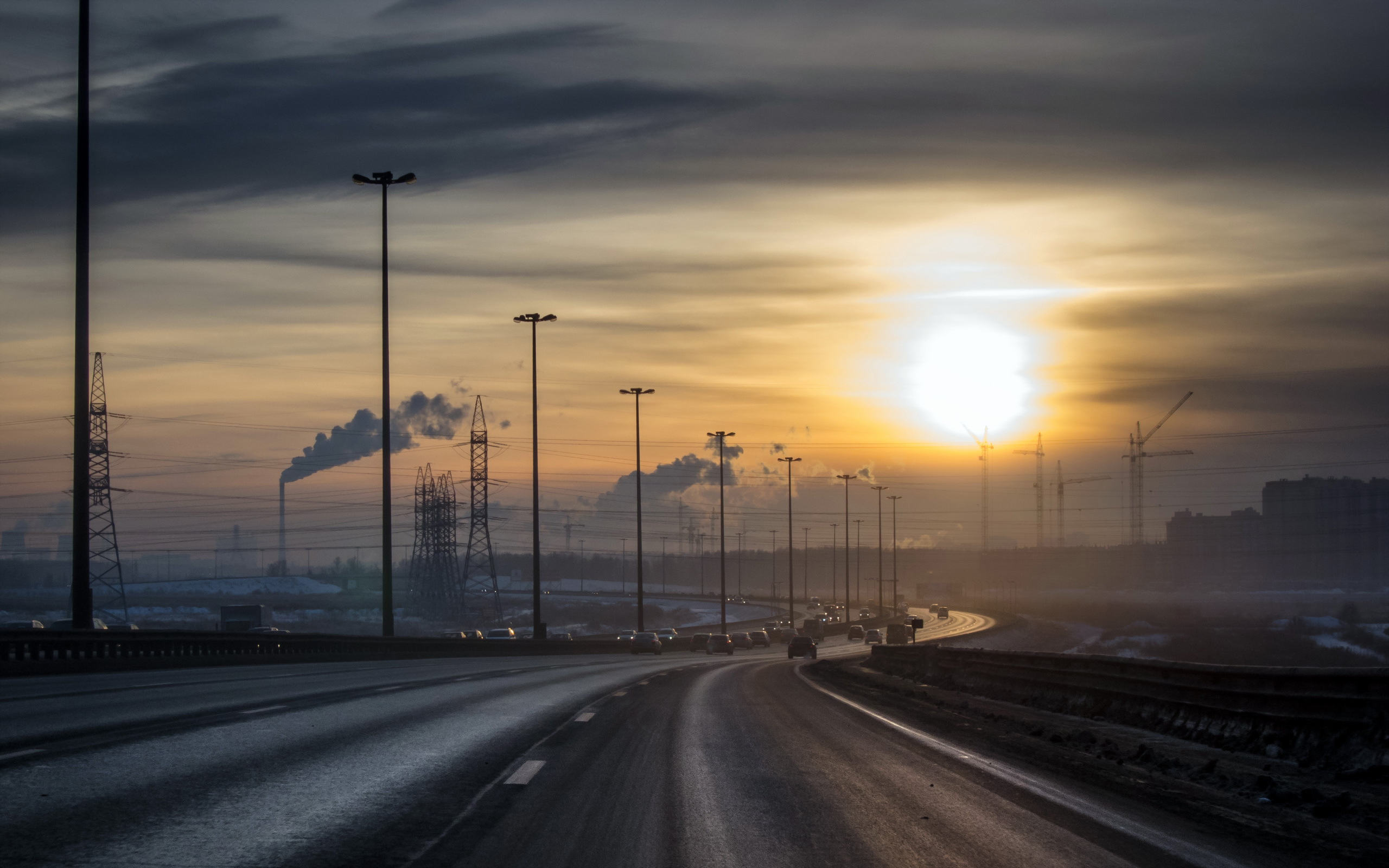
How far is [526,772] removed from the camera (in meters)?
10.8

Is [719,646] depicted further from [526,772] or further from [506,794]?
[506,794]

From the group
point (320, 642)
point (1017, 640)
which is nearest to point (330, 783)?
point (320, 642)

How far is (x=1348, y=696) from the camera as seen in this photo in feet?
39.2

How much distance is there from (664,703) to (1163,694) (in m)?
8.23

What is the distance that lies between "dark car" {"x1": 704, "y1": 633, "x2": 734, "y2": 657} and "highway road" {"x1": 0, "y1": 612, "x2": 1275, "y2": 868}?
61354 mm

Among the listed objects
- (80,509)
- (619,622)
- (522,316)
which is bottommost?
(619,622)

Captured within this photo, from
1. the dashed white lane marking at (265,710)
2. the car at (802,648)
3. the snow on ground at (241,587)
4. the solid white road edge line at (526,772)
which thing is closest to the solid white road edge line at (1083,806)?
the solid white road edge line at (526,772)

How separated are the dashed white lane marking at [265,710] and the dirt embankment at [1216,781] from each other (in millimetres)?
8583

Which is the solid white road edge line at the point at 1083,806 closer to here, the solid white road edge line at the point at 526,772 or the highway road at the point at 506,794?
the highway road at the point at 506,794

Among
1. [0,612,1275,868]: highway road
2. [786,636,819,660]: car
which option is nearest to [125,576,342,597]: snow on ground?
[786,636,819,660]: car

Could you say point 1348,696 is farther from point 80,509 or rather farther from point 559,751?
point 80,509

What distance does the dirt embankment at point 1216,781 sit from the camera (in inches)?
336

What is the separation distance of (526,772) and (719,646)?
6887 cm

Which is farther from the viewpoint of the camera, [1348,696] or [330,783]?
[1348,696]
